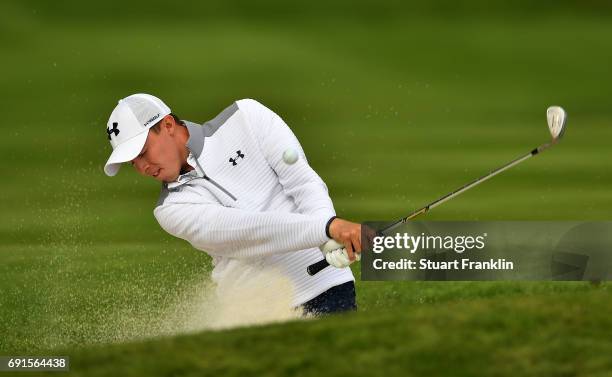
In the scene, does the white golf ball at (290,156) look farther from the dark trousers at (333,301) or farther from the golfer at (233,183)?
the dark trousers at (333,301)

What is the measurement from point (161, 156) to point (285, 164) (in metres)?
0.48

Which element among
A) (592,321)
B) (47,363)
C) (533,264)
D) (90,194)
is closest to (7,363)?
(47,363)

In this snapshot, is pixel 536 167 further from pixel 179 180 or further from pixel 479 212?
pixel 179 180

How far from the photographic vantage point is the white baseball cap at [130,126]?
A: 506 cm

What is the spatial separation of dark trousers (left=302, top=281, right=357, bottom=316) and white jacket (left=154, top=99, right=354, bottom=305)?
0.04 m

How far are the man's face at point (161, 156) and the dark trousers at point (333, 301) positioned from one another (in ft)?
2.43

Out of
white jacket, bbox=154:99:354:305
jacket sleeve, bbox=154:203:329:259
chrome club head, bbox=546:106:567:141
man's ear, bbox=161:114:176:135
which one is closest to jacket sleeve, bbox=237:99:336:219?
white jacket, bbox=154:99:354:305

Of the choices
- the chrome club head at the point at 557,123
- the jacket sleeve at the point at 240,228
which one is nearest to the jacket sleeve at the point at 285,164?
the jacket sleeve at the point at 240,228

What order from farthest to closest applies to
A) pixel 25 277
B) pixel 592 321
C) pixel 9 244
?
pixel 9 244, pixel 25 277, pixel 592 321

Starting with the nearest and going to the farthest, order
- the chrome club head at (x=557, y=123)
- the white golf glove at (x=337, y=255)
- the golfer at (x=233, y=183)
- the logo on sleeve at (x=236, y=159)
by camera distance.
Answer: the white golf glove at (x=337, y=255) < the golfer at (x=233, y=183) < the logo on sleeve at (x=236, y=159) < the chrome club head at (x=557, y=123)

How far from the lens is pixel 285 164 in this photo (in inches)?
203

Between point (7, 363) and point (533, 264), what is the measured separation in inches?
118

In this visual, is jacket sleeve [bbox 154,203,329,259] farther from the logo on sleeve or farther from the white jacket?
the logo on sleeve

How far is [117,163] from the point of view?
5.06 meters
